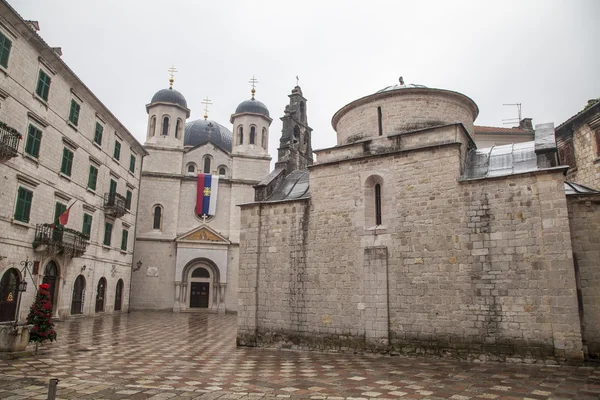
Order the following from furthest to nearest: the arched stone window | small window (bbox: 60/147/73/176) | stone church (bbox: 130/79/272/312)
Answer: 1. the arched stone window
2. stone church (bbox: 130/79/272/312)
3. small window (bbox: 60/147/73/176)

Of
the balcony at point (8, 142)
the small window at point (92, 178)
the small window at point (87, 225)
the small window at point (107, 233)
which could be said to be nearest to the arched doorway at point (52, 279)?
the small window at point (87, 225)

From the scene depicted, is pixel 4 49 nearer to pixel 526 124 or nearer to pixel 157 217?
pixel 157 217

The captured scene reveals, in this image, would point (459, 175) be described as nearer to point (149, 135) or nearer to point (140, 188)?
point (140, 188)

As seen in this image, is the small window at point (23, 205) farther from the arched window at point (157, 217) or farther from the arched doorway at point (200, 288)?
the arched doorway at point (200, 288)

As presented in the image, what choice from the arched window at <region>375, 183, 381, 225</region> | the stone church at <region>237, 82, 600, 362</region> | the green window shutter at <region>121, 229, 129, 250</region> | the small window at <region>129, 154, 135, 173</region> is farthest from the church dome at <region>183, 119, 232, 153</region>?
the arched window at <region>375, 183, 381, 225</region>

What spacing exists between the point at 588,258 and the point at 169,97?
1246 inches

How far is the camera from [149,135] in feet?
113

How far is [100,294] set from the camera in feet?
83.8

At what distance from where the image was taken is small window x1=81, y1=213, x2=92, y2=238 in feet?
76.2

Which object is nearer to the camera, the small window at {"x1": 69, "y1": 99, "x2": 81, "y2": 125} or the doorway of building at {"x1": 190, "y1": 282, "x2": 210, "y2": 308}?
the small window at {"x1": 69, "y1": 99, "x2": 81, "y2": 125}

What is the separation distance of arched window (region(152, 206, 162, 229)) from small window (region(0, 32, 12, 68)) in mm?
16529

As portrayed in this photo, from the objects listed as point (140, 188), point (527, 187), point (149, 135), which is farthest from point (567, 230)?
point (149, 135)

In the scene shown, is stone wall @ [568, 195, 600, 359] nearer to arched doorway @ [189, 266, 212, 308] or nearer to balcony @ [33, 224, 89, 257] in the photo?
balcony @ [33, 224, 89, 257]

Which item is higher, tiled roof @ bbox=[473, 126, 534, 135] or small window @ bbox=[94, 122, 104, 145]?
tiled roof @ bbox=[473, 126, 534, 135]
